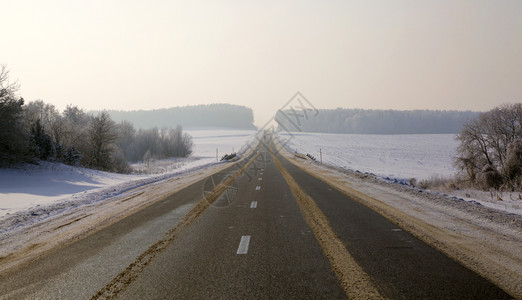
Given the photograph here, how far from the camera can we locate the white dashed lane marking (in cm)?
628

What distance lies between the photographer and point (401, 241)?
267 inches

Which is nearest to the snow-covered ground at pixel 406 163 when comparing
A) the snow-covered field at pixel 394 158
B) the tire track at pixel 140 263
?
the snow-covered field at pixel 394 158

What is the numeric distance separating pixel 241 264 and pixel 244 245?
1.13 meters

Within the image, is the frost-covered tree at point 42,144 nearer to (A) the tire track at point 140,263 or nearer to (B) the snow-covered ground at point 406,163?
(A) the tire track at point 140,263

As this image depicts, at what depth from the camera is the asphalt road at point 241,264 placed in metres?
4.52

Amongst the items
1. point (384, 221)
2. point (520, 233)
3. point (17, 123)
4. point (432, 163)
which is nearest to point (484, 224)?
point (520, 233)

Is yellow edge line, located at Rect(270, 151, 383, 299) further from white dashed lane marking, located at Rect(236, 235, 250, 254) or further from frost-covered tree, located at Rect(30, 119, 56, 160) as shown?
frost-covered tree, located at Rect(30, 119, 56, 160)

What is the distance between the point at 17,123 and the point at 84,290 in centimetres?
2395

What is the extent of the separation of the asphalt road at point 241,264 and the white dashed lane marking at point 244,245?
0.02 meters

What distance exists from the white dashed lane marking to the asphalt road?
18mm

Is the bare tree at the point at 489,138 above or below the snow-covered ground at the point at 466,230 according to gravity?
above

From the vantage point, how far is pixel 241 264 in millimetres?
5562

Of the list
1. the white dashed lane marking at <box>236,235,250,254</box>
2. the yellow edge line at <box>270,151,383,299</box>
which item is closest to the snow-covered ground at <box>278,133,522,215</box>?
the yellow edge line at <box>270,151,383,299</box>

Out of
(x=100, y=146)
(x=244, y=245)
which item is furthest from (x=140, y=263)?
(x=100, y=146)
